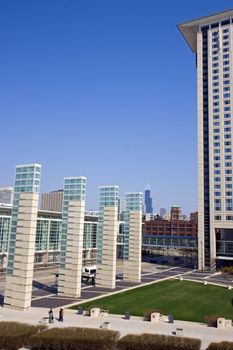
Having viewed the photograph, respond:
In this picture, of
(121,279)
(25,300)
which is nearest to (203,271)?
(121,279)

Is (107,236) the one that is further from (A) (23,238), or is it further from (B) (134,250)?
(A) (23,238)

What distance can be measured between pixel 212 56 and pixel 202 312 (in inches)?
3491

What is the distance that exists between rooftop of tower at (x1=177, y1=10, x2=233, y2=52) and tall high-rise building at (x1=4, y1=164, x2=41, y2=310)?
90.4 meters

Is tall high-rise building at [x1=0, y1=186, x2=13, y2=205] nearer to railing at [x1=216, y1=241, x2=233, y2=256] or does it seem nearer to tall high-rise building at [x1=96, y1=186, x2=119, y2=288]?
railing at [x1=216, y1=241, x2=233, y2=256]

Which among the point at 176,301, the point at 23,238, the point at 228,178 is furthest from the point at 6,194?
the point at 176,301

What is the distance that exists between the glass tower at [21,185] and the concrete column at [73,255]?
31.4 ft

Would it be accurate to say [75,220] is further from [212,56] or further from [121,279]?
[212,56]

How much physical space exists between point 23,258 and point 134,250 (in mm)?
31804

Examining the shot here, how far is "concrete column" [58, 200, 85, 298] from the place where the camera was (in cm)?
5159

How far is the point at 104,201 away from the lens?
64625 millimetres

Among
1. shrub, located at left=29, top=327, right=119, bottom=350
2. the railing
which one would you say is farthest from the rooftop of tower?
shrub, located at left=29, top=327, right=119, bottom=350

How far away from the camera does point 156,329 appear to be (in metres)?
35.4

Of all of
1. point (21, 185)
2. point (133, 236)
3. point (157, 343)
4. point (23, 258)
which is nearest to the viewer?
point (157, 343)

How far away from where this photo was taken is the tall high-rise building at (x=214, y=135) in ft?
333
